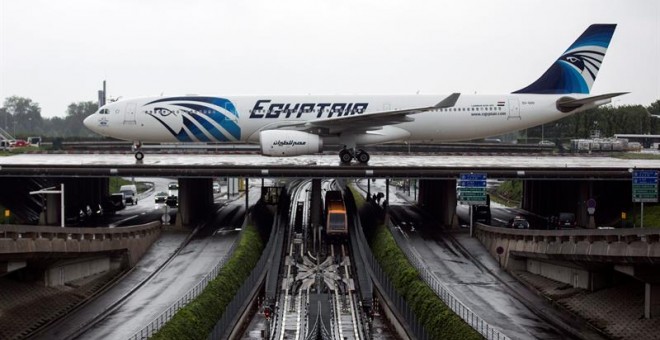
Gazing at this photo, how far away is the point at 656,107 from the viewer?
547ft

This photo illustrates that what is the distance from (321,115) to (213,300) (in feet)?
93.0

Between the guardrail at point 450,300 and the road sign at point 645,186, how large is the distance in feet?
50.5

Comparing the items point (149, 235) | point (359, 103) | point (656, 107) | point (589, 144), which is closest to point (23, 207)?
point (149, 235)

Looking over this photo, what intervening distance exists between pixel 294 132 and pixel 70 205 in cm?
2479

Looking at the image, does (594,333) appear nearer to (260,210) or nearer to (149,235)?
(149,235)

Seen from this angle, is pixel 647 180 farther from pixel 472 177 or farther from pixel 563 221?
pixel 472 177

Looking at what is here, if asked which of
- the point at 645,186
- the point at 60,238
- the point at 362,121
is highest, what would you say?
the point at 362,121

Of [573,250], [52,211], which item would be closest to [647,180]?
[573,250]

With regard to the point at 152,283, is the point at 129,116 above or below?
above

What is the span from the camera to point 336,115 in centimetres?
6425

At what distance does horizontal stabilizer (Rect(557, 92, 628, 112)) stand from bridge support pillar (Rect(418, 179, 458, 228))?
1142cm

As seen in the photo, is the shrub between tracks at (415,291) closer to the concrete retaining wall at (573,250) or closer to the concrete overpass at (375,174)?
the concrete overpass at (375,174)

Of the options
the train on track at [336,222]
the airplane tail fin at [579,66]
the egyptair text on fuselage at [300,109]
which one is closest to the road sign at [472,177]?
the train on track at [336,222]

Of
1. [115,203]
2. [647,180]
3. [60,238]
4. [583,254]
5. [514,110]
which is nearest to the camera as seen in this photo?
[583,254]
